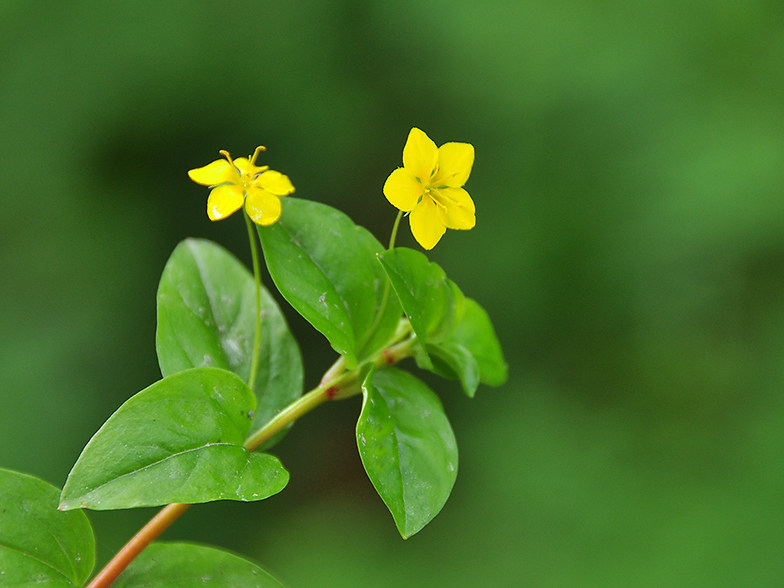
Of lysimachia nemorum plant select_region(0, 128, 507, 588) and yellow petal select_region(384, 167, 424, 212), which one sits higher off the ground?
yellow petal select_region(384, 167, 424, 212)

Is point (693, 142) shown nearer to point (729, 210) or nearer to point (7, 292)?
point (729, 210)

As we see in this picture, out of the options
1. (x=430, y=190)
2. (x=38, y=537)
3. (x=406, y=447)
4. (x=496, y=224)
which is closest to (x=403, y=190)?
(x=430, y=190)

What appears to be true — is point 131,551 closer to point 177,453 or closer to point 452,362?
point 177,453

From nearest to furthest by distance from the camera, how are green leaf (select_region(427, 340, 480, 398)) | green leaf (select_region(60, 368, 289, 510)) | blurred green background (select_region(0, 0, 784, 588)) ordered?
1. green leaf (select_region(60, 368, 289, 510))
2. green leaf (select_region(427, 340, 480, 398))
3. blurred green background (select_region(0, 0, 784, 588))

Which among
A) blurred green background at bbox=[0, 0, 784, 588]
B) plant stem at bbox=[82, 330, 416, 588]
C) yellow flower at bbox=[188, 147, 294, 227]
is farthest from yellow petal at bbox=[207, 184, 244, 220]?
blurred green background at bbox=[0, 0, 784, 588]

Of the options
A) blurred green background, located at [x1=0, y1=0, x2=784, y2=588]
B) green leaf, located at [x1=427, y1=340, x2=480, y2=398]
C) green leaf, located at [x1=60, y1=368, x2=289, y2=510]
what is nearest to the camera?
green leaf, located at [x1=60, y1=368, x2=289, y2=510]

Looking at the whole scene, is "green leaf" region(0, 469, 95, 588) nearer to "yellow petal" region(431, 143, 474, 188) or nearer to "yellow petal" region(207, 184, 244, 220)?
"yellow petal" region(207, 184, 244, 220)

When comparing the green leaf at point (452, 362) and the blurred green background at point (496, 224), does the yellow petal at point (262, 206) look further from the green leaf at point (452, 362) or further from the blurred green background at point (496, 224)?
the blurred green background at point (496, 224)
